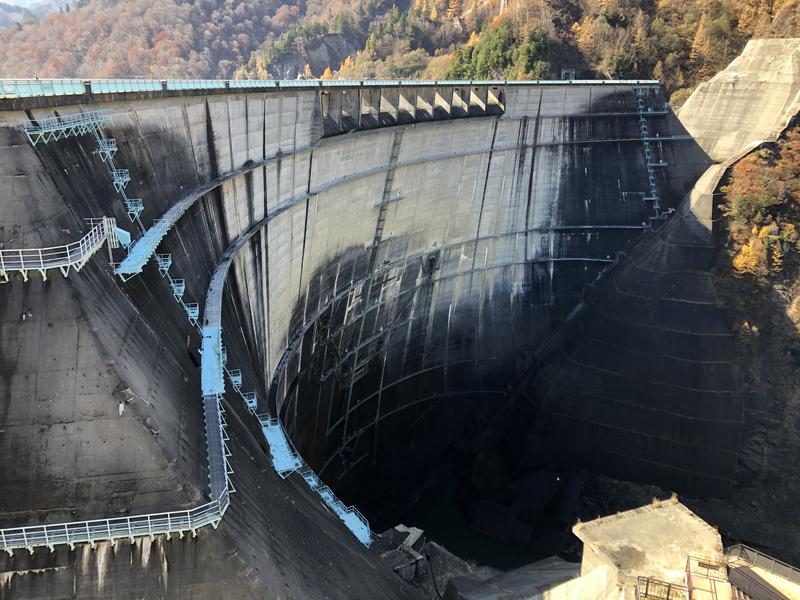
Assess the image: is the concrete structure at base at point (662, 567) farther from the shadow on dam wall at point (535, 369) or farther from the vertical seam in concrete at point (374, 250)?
the shadow on dam wall at point (535, 369)

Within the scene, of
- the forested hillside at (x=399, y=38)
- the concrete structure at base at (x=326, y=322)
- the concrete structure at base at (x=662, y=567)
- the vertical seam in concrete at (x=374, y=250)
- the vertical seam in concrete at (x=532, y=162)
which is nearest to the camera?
the concrete structure at base at (x=326, y=322)

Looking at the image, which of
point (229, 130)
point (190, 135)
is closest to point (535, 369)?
point (229, 130)

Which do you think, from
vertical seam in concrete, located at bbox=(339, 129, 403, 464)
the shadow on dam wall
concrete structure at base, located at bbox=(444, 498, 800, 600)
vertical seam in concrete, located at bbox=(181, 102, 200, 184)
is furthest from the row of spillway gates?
the shadow on dam wall

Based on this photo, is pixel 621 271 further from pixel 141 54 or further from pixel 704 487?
pixel 141 54

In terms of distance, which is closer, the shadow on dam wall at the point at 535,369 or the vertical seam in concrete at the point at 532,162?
the shadow on dam wall at the point at 535,369

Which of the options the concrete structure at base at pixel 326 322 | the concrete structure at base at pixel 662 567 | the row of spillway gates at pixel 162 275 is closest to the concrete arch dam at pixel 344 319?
the concrete structure at base at pixel 326 322

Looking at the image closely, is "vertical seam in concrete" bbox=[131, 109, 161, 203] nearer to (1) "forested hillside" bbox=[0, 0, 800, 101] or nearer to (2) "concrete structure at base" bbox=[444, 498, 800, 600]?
(2) "concrete structure at base" bbox=[444, 498, 800, 600]
